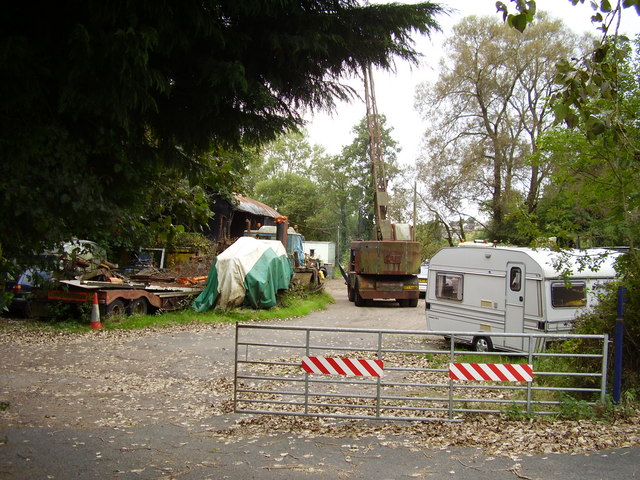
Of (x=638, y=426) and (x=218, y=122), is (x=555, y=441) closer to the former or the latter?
(x=638, y=426)

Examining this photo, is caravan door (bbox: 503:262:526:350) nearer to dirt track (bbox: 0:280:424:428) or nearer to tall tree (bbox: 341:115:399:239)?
dirt track (bbox: 0:280:424:428)

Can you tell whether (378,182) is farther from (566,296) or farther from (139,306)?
(566,296)

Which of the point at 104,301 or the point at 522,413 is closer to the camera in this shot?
the point at 522,413

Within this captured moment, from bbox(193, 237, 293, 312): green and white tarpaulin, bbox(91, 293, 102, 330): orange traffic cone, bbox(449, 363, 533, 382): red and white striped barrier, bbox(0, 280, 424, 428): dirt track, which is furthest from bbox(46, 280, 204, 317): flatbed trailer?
bbox(449, 363, 533, 382): red and white striped barrier

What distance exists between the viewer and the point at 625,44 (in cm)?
679

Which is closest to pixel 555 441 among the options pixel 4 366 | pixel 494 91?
pixel 4 366

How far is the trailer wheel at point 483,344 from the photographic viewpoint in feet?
41.4

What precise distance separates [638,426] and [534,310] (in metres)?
4.80

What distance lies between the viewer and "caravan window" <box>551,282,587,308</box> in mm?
11641

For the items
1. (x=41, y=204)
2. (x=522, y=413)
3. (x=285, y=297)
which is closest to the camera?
(x=41, y=204)

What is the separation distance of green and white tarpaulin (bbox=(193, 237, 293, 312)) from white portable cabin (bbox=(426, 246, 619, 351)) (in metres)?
6.57

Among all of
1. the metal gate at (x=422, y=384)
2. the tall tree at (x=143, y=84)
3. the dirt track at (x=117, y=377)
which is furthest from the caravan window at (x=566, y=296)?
the tall tree at (x=143, y=84)

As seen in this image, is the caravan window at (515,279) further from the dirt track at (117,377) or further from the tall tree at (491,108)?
the tall tree at (491,108)

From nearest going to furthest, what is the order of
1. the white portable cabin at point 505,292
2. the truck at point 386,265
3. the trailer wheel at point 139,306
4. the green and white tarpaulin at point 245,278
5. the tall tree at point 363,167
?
the white portable cabin at point 505,292 < the trailer wheel at point 139,306 < the green and white tarpaulin at point 245,278 < the truck at point 386,265 < the tall tree at point 363,167
